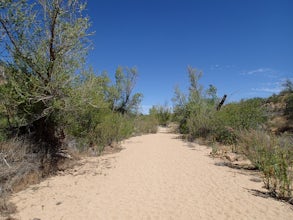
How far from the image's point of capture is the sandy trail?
4730 millimetres

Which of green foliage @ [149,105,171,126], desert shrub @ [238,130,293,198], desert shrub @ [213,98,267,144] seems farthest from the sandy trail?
green foliage @ [149,105,171,126]

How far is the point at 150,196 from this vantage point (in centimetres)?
575

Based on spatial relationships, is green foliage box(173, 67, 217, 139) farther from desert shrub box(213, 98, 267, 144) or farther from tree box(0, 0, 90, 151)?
tree box(0, 0, 90, 151)

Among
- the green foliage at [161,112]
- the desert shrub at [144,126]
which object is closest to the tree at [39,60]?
the desert shrub at [144,126]

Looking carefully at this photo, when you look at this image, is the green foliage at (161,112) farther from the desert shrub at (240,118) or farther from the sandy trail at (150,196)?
the sandy trail at (150,196)

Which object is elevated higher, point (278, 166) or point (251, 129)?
point (251, 129)

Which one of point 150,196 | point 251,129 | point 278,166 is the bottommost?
point 150,196

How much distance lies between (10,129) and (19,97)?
1482 millimetres

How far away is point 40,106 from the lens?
27.0ft

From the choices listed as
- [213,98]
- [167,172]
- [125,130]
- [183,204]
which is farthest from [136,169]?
[213,98]

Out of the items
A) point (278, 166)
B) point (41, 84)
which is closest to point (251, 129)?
point (278, 166)

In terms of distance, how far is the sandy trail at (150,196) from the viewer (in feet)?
15.5

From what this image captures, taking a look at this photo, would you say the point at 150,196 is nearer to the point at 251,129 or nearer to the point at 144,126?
the point at 251,129

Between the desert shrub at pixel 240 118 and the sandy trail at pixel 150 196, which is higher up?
the desert shrub at pixel 240 118
